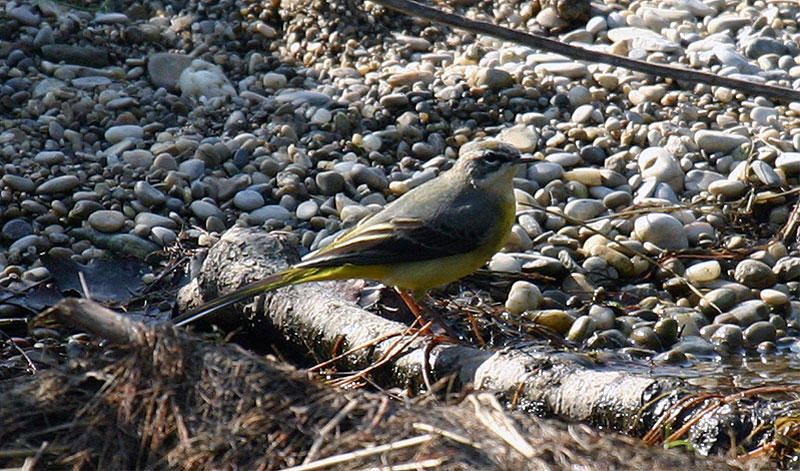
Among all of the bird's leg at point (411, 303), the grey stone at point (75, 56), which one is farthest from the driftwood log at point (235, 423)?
the grey stone at point (75, 56)

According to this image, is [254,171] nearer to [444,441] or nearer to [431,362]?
[431,362]

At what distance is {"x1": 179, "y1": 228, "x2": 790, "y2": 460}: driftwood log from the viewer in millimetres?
5051

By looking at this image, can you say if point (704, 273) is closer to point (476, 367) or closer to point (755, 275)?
point (755, 275)

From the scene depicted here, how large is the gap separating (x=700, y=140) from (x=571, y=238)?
1447 millimetres

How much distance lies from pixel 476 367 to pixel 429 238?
102cm

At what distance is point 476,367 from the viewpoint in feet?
18.4

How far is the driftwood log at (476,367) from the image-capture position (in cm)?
505

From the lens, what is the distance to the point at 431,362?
5715 millimetres

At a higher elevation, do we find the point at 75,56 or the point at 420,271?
the point at 420,271

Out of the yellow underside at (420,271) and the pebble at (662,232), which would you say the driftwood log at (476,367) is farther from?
the pebble at (662,232)

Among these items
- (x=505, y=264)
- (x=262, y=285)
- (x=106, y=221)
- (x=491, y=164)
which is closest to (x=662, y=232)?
(x=505, y=264)

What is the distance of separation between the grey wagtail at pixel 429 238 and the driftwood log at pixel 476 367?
0.93ft

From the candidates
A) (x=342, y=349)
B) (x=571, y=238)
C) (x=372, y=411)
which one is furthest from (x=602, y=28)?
(x=372, y=411)

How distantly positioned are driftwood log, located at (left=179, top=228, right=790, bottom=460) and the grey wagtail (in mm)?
283
